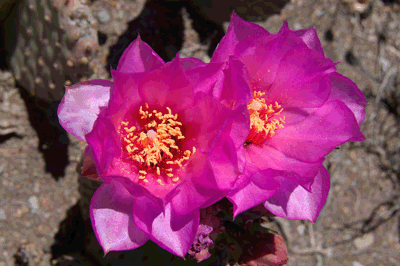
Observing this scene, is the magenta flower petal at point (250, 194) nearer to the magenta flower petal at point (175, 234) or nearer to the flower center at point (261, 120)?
the magenta flower petal at point (175, 234)

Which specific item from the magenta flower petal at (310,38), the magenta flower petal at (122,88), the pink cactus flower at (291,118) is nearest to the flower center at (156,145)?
the magenta flower petal at (122,88)

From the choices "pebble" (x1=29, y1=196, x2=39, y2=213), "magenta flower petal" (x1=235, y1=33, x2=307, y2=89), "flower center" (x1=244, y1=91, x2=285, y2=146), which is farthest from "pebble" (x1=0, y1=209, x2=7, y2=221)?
"magenta flower petal" (x1=235, y1=33, x2=307, y2=89)

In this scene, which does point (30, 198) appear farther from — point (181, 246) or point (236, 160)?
point (236, 160)

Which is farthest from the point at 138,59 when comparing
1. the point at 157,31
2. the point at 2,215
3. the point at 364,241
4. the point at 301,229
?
the point at 364,241

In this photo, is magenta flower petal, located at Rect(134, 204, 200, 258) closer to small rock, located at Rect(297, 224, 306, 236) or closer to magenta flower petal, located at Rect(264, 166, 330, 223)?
magenta flower petal, located at Rect(264, 166, 330, 223)

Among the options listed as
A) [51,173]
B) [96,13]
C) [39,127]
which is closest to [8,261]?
[51,173]
